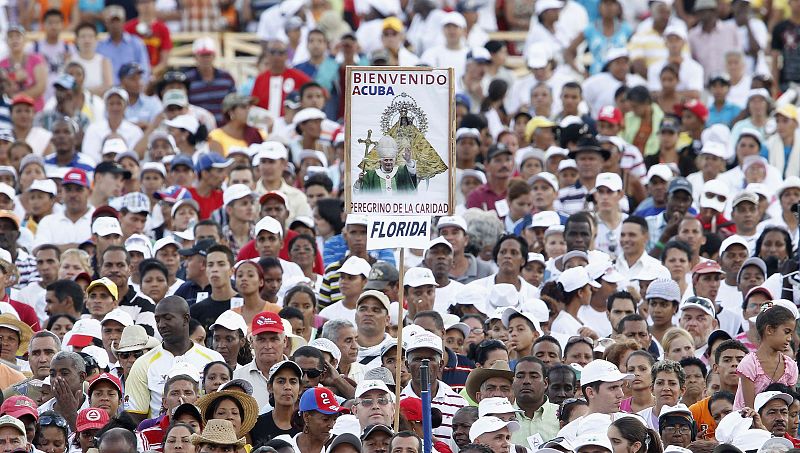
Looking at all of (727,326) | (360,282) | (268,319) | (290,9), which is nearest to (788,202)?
(727,326)

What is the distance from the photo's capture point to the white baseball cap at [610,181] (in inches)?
755

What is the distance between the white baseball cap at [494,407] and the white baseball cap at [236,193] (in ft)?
17.1

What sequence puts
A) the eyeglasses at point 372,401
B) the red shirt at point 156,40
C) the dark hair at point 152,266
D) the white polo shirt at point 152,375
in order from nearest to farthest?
1. the eyeglasses at point 372,401
2. the white polo shirt at point 152,375
3. the dark hair at point 152,266
4. the red shirt at point 156,40

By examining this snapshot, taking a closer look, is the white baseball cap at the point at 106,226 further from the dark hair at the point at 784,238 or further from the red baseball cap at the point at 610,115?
the red baseball cap at the point at 610,115

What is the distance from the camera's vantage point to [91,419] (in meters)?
13.8

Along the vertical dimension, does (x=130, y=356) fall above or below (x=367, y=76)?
below

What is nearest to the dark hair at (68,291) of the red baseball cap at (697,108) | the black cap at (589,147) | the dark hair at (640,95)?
the black cap at (589,147)

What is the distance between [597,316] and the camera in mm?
16891

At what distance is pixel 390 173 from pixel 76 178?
6710 mm

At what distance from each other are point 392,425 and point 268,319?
1.48m

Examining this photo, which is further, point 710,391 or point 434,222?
point 434,222

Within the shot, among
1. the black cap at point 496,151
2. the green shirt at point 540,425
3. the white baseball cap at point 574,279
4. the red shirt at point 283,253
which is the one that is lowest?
the green shirt at point 540,425

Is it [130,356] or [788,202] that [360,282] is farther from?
[788,202]

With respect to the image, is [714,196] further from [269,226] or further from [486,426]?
[486,426]
